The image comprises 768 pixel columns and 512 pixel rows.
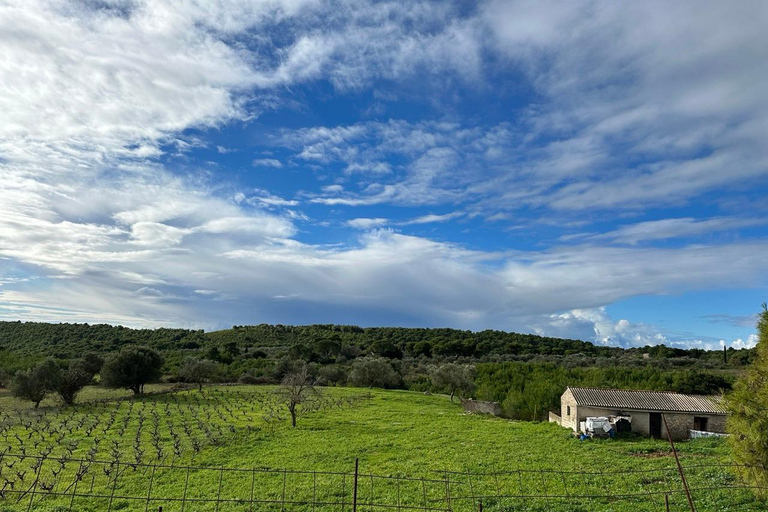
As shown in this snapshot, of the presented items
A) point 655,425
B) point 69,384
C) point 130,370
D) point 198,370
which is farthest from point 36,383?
point 655,425

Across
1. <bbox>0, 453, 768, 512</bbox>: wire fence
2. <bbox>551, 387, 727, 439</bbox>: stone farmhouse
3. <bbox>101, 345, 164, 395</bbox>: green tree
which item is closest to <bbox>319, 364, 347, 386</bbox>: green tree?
<bbox>101, 345, 164, 395</bbox>: green tree

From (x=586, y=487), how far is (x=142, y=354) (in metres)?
57.4

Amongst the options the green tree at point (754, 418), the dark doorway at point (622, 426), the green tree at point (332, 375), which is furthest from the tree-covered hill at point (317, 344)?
the green tree at point (754, 418)

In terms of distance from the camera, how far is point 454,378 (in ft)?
224

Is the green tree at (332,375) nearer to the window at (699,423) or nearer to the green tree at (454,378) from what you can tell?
the green tree at (454,378)

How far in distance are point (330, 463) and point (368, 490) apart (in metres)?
5.66

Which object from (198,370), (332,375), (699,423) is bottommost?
(332,375)

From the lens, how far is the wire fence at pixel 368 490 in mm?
18719

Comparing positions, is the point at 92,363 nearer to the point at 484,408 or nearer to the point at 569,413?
the point at 484,408

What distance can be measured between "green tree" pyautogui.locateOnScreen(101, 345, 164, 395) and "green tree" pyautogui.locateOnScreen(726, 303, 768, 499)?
61862 millimetres

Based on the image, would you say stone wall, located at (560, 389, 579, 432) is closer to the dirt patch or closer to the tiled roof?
the tiled roof

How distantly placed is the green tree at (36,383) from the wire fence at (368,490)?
97.5ft

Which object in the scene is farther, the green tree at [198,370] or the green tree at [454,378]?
the green tree at [454,378]

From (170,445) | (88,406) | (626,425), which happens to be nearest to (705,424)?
(626,425)
